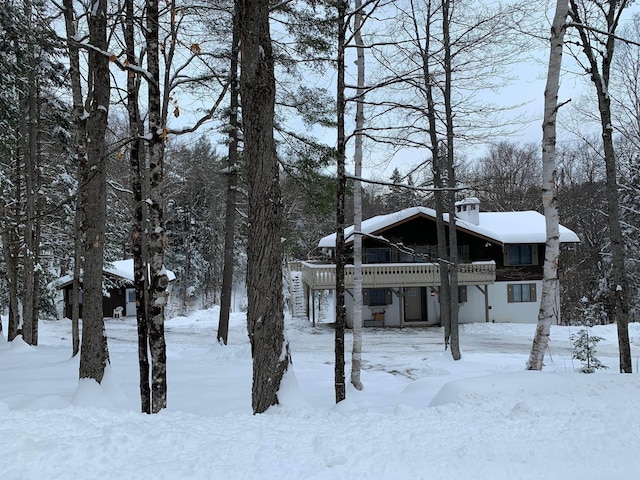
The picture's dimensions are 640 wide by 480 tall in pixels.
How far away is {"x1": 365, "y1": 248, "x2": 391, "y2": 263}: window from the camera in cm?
2383

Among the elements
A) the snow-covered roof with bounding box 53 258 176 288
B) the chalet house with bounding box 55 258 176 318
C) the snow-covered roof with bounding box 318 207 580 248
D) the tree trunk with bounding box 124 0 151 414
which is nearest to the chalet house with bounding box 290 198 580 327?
the snow-covered roof with bounding box 318 207 580 248

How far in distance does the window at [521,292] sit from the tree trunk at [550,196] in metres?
17.8

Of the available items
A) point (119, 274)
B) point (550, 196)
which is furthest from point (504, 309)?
point (119, 274)

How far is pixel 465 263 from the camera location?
912 inches

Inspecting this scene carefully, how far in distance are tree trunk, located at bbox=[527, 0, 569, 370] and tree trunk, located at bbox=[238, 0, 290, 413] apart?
4.34 m

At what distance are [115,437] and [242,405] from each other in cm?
496

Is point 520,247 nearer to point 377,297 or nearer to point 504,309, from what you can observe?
point 504,309

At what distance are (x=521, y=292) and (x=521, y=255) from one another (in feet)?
6.42

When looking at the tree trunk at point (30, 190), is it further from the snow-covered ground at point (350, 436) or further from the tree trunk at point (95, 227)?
the tree trunk at point (95, 227)

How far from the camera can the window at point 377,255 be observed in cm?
2383

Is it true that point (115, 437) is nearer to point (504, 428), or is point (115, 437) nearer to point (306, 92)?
point (504, 428)

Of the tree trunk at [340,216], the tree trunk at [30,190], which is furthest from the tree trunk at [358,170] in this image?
the tree trunk at [30,190]

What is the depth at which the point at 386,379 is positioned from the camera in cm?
1131

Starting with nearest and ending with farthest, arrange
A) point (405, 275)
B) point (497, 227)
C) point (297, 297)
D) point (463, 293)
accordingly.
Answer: point (405, 275), point (463, 293), point (497, 227), point (297, 297)
